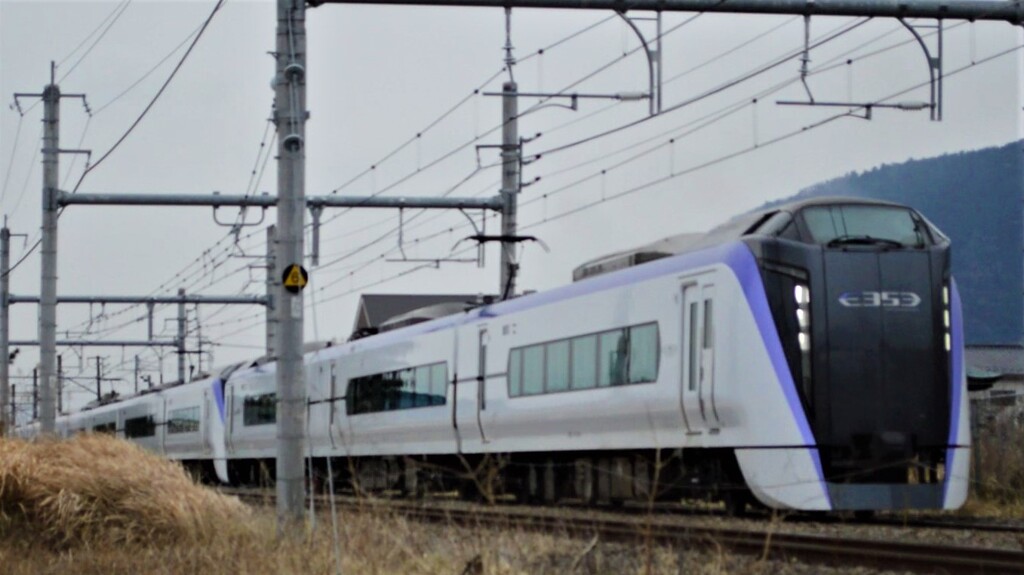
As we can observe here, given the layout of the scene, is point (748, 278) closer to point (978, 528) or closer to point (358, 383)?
point (978, 528)

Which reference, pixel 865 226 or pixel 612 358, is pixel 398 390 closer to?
pixel 612 358

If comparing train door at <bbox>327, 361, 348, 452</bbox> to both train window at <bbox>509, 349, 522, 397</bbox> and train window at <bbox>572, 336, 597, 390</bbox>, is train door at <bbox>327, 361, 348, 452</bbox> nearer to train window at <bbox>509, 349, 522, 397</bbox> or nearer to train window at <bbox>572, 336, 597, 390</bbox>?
train window at <bbox>509, 349, 522, 397</bbox>

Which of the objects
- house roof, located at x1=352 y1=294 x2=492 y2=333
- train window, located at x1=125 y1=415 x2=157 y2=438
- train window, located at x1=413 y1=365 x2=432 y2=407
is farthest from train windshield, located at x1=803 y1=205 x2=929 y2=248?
house roof, located at x1=352 y1=294 x2=492 y2=333

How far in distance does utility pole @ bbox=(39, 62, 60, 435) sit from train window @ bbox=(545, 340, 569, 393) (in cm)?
1319

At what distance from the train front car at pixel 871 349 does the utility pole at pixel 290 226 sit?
15.1 ft

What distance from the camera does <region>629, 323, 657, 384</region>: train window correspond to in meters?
18.7

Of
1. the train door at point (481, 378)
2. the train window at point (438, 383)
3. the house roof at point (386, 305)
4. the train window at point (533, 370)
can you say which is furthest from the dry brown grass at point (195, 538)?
the house roof at point (386, 305)

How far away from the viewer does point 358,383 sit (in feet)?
97.9

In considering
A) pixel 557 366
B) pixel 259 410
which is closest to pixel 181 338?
pixel 259 410

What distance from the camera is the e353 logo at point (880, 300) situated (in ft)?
56.4

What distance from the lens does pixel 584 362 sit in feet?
67.9

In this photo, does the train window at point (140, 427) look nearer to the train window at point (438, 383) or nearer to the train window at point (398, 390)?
the train window at point (398, 390)

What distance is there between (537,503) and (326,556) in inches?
391

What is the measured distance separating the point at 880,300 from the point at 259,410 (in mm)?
20630
